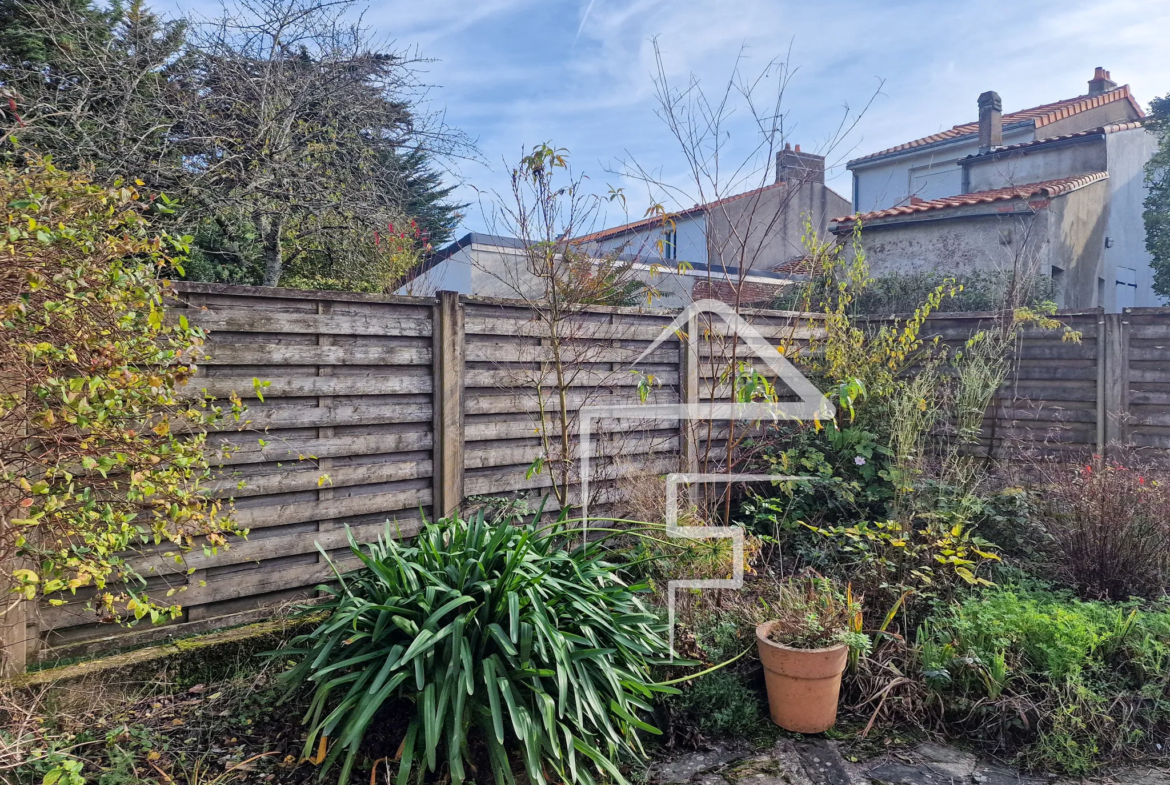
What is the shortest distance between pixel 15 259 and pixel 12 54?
22.0 feet

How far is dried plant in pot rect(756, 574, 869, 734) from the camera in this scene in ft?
9.14

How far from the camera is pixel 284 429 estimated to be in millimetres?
3201

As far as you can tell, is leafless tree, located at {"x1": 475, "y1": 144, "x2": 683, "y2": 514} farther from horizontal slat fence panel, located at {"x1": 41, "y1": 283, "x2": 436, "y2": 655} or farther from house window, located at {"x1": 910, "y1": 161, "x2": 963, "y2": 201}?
house window, located at {"x1": 910, "y1": 161, "x2": 963, "y2": 201}

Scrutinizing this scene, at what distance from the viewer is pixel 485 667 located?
7.46 ft

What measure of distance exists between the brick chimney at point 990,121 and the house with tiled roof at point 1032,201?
0.8 inches

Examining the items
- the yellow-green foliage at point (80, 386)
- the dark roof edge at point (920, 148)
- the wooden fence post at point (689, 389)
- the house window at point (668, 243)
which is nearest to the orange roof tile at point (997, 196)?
the dark roof edge at point (920, 148)

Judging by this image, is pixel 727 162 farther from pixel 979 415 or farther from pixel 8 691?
pixel 8 691

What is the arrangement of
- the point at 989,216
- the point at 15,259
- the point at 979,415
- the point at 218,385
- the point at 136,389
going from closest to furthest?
the point at 15,259
the point at 136,389
the point at 218,385
the point at 979,415
the point at 989,216

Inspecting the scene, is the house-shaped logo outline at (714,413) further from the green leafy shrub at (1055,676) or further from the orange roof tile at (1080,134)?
the orange roof tile at (1080,134)

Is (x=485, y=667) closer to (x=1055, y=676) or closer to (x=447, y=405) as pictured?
(x=447, y=405)

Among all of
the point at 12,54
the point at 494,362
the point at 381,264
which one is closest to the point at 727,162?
the point at 494,362

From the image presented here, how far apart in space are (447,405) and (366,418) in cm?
44

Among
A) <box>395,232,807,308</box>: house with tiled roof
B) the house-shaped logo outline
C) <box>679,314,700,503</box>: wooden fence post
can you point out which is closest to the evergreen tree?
<box>395,232,807,308</box>: house with tiled roof

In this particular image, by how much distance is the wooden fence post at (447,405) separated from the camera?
367cm
